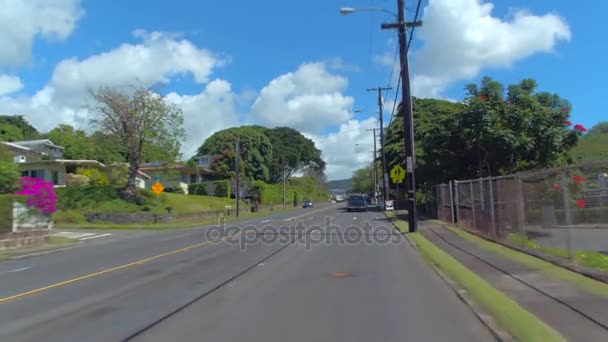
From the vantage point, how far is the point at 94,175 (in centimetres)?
5494

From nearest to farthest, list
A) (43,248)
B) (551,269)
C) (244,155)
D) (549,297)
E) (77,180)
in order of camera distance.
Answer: (549,297)
(551,269)
(43,248)
(77,180)
(244,155)

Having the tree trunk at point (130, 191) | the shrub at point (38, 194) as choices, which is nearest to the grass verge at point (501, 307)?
the shrub at point (38, 194)

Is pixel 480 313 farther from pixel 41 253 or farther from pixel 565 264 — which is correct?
pixel 41 253

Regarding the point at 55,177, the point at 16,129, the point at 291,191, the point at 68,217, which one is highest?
the point at 16,129

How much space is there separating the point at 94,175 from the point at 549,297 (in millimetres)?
52791

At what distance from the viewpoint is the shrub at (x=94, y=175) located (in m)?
53.7

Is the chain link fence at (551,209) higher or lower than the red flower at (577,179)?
lower

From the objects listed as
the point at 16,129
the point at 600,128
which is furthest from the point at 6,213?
the point at 600,128

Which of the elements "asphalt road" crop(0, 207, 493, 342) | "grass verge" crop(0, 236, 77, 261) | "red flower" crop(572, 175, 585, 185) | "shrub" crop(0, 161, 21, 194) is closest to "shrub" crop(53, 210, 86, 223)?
"shrub" crop(0, 161, 21, 194)

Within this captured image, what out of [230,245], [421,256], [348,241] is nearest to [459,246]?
[421,256]

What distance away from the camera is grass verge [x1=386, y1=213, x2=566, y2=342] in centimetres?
647

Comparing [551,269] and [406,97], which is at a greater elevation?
[406,97]

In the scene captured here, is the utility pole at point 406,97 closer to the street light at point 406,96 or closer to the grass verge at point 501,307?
the street light at point 406,96

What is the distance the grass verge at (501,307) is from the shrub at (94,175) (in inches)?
1828
